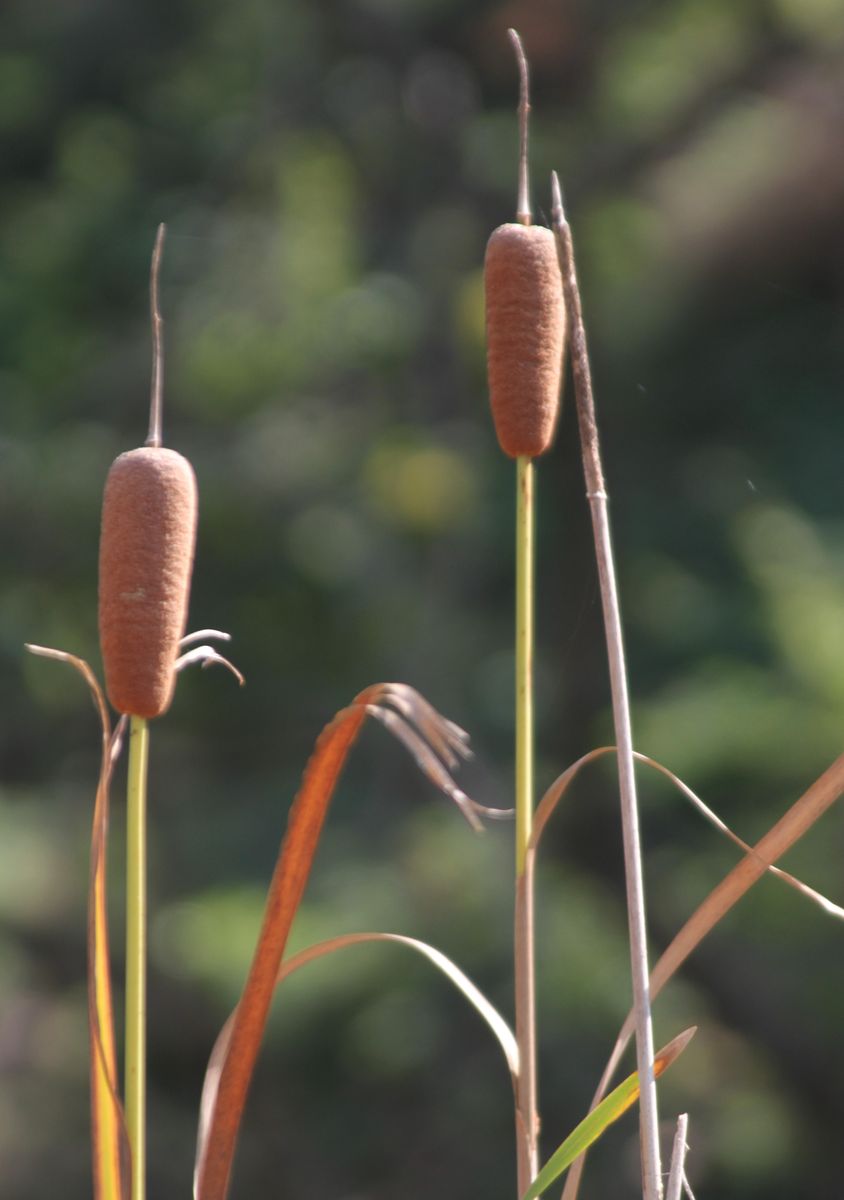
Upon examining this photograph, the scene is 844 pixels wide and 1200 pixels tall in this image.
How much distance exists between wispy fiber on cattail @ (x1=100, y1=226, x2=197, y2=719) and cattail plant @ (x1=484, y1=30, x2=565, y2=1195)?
48 millimetres

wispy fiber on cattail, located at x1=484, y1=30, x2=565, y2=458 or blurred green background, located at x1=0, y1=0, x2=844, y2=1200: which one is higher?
wispy fiber on cattail, located at x1=484, y1=30, x2=565, y2=458

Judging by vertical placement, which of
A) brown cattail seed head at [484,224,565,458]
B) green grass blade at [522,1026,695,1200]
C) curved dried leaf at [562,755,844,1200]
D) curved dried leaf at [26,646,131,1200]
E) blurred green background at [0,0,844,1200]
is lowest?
blurred green background at [0,0,844,1200]

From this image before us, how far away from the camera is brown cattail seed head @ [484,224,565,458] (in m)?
0.22

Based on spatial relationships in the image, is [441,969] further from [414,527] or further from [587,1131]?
[414,527]

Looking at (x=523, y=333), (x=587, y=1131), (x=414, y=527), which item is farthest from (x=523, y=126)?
(x=414, y=527)

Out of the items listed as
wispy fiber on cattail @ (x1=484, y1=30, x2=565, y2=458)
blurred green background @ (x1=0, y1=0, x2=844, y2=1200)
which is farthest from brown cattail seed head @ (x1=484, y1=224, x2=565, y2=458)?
blurred green background @ (x1=0, y1=0, x2=844, y2=1200)

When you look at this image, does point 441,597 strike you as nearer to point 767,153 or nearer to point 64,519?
point 64,519

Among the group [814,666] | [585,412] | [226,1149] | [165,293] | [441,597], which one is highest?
[585,412]

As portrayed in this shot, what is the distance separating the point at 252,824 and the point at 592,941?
0.46 m

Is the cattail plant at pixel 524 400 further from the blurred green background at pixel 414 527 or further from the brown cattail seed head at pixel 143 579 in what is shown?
the blurred green background at pixel 414 527

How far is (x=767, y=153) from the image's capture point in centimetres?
174

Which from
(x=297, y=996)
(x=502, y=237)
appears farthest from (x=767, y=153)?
(x=502, y=237)

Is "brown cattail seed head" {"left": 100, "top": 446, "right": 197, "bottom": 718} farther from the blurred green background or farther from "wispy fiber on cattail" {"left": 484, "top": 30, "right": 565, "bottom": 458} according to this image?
the blurred green background

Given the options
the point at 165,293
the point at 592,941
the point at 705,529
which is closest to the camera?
the point at 592,941
